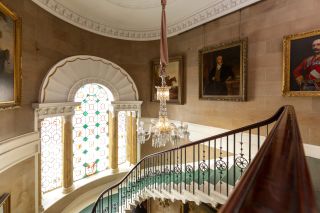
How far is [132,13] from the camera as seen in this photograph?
5.59 meters

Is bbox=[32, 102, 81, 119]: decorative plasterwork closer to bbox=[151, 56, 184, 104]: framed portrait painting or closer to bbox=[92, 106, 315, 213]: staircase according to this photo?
bbox=[92, 106, 315, 213]: staircase

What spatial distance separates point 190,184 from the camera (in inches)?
135

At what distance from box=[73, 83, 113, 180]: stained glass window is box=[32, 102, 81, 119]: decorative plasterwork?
0.59 meters

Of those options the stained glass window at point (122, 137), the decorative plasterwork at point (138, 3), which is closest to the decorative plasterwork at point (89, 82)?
the stained glass window at point (122, 137)

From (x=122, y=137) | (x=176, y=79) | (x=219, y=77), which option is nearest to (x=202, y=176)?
(x=219, y=77)

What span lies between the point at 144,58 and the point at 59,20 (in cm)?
306

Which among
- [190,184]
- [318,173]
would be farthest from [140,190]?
[318,173]

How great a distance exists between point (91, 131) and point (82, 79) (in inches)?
76.7

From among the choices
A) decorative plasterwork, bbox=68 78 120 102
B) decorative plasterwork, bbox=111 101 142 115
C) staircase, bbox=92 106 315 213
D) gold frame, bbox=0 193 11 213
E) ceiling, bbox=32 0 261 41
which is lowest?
gold frame, bbox=0 193 11 213

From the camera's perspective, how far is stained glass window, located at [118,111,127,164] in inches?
289

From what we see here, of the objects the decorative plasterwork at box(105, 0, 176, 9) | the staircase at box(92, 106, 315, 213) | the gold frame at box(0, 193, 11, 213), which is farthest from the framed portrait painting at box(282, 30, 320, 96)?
the gold frame at box(0, 193, 11, 213)

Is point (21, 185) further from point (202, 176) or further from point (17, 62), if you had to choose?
point (202, 176)

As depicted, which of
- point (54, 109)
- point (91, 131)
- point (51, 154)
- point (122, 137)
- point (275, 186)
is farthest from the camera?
point (122, 137)

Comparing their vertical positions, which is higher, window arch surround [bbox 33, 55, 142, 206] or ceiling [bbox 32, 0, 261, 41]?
ceiling [bbox 32, 0, 261, 41]
